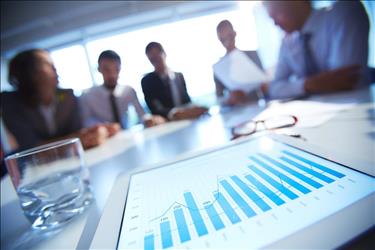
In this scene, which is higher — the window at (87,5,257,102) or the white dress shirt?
the window at (87,5,257,102)

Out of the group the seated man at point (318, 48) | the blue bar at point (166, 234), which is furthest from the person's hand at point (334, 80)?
the blue bar at point (166, 234)

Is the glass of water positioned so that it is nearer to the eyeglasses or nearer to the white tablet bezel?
the white tablet bezel

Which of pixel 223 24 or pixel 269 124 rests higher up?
pixel 223 24

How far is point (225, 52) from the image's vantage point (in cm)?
62

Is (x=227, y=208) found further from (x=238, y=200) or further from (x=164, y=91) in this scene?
(x=164, y=91)

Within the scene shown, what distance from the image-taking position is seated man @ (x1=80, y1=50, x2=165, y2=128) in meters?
0.60

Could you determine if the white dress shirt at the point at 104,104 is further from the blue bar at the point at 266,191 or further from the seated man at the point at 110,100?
the blue bar at the point at 266,191

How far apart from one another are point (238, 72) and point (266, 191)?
56 cm

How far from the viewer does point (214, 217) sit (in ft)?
0.61

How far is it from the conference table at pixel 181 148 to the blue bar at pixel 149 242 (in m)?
0.10

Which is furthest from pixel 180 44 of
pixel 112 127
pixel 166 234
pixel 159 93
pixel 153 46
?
pixel 166 234

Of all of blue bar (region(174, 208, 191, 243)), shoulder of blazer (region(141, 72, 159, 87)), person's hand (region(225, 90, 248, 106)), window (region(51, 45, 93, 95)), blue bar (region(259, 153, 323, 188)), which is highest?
window (region(51, 45, 93, 95))

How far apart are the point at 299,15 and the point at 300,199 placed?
0.68 m

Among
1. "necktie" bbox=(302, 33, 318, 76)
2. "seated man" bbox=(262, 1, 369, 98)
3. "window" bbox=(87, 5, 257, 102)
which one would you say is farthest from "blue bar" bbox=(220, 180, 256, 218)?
"necktie" bbox=(302, 33, 318, 76)
